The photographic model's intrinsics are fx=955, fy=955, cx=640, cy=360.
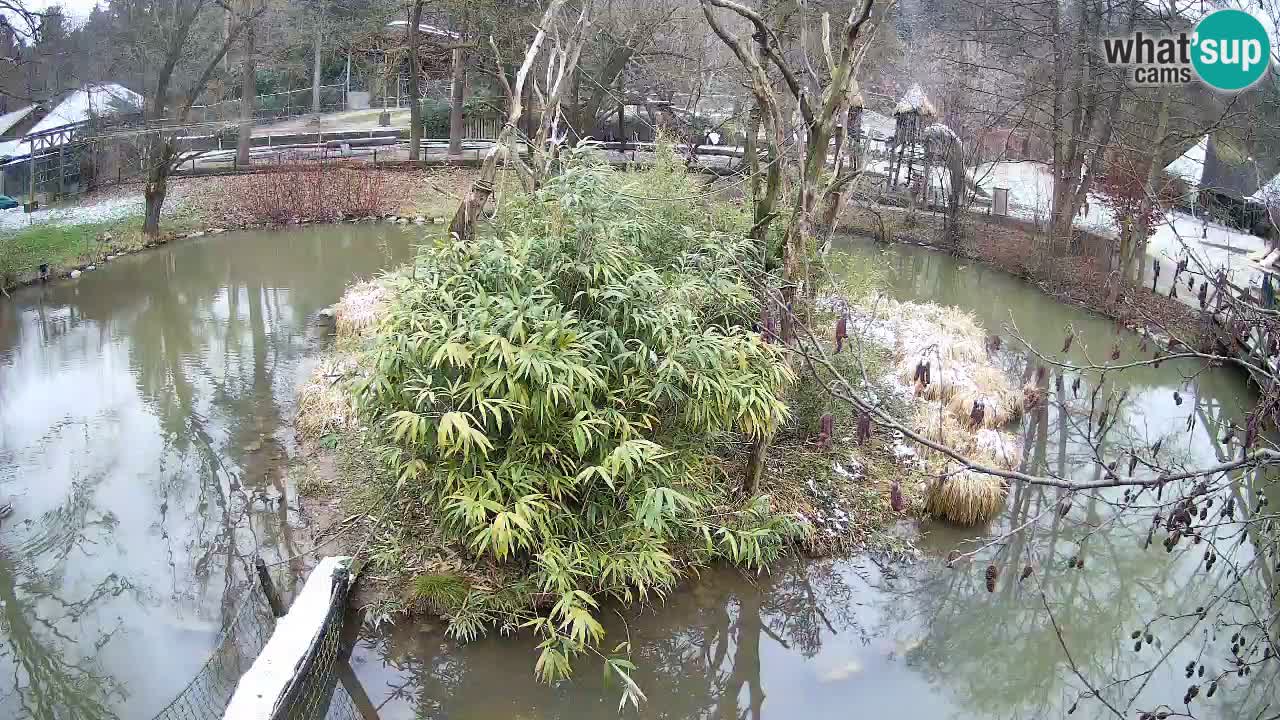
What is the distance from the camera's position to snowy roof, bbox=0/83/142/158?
15.9 metres

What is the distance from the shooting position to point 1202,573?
596cm

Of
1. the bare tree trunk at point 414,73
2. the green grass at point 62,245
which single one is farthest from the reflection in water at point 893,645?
the bare tree trunk at point 414,73

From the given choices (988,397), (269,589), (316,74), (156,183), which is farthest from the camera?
(316,74)

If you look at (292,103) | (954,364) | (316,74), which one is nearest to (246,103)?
(316,74)

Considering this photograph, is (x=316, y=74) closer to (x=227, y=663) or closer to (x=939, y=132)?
(x=939, y=132)

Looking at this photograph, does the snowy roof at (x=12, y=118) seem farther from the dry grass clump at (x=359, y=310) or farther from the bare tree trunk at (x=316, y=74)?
the dry grass clump at (x=359, y=310)

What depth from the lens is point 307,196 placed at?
1534 centimetres

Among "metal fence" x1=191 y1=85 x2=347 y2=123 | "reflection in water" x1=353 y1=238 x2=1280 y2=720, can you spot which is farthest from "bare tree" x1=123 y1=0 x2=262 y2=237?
"reflection in water" x1=353 y1=238 x2=1280 y2=720

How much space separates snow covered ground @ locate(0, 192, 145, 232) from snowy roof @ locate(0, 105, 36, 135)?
3129 millimetres

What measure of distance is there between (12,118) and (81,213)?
163 inches

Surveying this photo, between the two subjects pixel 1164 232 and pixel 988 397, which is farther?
pixel 1164 232

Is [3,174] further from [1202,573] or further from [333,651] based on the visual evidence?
[1202,573]

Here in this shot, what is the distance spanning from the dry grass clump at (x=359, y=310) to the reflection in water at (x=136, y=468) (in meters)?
0.41

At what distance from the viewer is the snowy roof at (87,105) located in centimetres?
1590
